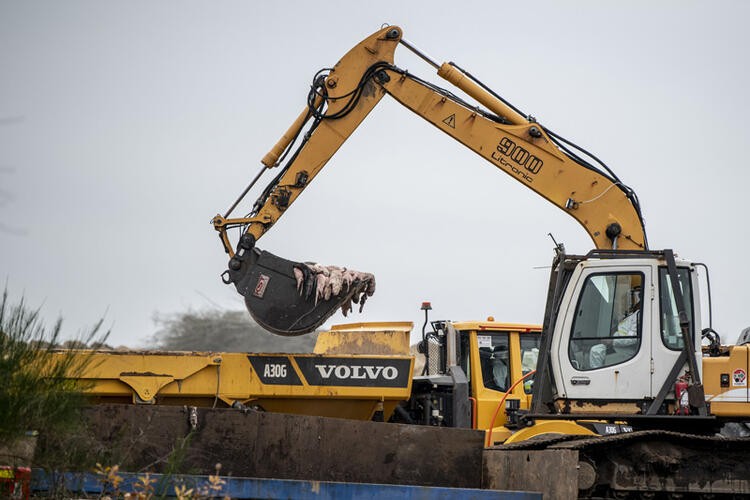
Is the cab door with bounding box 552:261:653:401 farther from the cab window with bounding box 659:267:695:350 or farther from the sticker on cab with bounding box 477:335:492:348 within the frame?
the sticker on cab with bounding box 477:335:492:348

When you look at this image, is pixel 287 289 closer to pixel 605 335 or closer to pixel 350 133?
pixel 350 133

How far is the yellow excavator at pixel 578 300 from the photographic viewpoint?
951cm

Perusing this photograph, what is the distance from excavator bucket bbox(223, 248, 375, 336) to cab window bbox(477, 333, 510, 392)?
6.67 ft

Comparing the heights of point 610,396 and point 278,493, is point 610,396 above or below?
above

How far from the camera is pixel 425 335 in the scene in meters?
12.8

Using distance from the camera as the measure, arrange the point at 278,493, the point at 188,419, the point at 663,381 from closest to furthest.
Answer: the point at 278,493, the point at 188,419, the point at 663,381

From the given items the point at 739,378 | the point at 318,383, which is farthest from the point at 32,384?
the point at 739,378

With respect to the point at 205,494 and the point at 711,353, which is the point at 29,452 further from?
the point at 711,353

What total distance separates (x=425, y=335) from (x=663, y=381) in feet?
12.2

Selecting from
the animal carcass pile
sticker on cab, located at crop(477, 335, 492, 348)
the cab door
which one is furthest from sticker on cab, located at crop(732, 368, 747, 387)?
the animal carcass pile

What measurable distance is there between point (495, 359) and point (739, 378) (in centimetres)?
317

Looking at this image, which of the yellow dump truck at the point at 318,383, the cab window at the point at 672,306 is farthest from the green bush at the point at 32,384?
the cab window at the point at 672,306

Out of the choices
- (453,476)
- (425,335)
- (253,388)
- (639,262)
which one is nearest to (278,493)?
(453,476)

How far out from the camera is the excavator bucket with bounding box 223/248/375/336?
11.0 m
